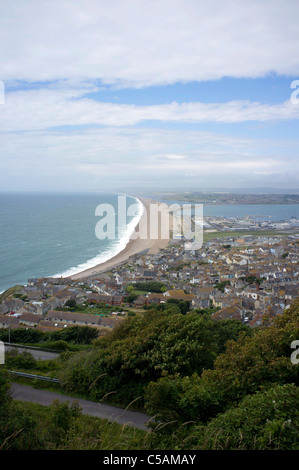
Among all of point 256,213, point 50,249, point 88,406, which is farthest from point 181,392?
point 256,213

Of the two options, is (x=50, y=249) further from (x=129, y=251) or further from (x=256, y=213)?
(x=256, y=213)

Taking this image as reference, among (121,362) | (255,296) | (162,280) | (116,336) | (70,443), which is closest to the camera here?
(70,443)

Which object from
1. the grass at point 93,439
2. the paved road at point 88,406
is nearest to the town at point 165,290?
the paved road at point 88,406

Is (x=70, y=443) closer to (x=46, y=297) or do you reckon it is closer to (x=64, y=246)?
(x=46, y=297)

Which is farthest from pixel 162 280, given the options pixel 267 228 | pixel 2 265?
pixel 267 228

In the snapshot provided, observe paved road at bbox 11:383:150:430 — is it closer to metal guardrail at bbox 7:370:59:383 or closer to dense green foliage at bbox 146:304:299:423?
metal guardrail at bbox 7:370:59:383

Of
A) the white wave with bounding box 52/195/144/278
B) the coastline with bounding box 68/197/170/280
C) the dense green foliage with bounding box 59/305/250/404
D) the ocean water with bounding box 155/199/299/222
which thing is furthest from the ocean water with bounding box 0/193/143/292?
the ocean water with bounding box 155/199/299/222
